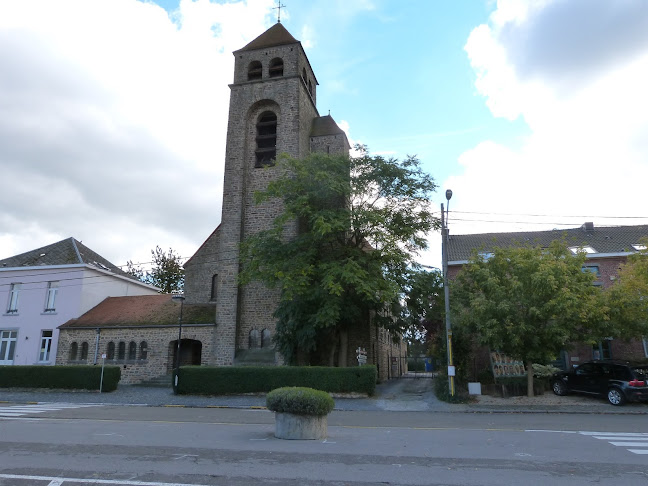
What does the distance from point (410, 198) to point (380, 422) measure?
1256 centimetres

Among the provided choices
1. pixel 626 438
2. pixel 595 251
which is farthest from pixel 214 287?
pixel 626 438

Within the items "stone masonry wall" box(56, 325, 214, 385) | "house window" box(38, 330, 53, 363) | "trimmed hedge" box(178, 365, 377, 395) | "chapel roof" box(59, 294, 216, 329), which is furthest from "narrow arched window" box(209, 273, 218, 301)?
"house window" box(38, 330, 53, 363)

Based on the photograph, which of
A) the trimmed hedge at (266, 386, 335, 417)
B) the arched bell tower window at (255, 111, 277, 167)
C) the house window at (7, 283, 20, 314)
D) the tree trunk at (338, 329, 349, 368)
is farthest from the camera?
the house window at (7, 283, 20, 314)

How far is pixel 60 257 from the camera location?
3303 centimetres

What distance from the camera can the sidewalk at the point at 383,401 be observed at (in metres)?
17.1

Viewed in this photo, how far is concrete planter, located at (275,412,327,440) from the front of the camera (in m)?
10.2

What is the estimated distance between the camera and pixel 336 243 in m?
25.0

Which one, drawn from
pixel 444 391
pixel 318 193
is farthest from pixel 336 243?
pixel 444 391

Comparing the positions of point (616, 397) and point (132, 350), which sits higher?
point (132, 350)

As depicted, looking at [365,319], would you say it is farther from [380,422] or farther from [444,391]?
[380,422]

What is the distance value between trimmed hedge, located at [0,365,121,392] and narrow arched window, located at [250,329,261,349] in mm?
6969

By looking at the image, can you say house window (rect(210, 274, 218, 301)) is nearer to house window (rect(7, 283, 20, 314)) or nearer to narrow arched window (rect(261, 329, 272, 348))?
narrow arched window (rect(261, 329, 272, 348))

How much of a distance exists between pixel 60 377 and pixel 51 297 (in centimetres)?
949

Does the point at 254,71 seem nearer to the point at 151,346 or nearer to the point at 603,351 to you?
the point at 151,346
